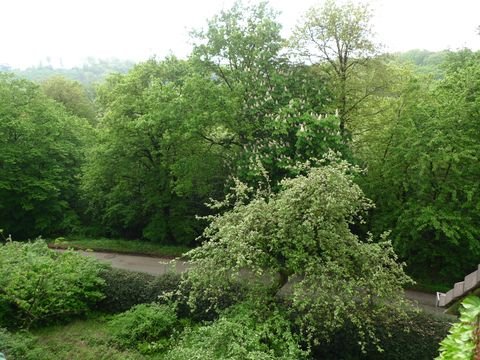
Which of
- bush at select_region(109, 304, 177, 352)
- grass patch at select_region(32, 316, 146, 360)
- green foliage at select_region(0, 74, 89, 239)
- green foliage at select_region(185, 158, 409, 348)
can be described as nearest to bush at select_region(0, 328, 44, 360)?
grass patch at select_region(32, 316, 146, 360)

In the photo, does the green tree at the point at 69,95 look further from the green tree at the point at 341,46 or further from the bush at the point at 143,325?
the bush at the point at 143,325

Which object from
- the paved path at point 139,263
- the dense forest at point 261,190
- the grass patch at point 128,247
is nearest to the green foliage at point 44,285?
the dense forest at point 261,190

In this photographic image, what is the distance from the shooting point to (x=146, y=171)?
18.3m

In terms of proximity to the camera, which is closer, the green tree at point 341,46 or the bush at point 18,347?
the bush at point 18,347

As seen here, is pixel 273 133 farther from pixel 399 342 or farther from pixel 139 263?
pixel 139 263

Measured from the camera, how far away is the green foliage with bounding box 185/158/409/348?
757cm

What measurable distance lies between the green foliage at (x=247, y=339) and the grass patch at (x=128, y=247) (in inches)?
396

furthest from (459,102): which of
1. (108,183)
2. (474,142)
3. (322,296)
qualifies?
(108,183)

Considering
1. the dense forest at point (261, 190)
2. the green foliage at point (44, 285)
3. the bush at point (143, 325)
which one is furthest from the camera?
the green foliage at point (44, 285)

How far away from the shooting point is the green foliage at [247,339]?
7.16 meters

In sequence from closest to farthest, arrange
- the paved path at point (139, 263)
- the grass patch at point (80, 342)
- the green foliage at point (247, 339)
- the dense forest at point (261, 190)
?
the green foliage at point (247, 339), the dense forest at point (261, 190), the grass patch at point (80, 342), the paved path at point (139, 263)

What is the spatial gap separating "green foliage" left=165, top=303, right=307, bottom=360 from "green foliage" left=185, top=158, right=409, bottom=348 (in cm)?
55

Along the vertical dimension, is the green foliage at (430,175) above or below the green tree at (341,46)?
below

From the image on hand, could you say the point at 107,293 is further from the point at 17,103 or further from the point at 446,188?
the point at 17,103
